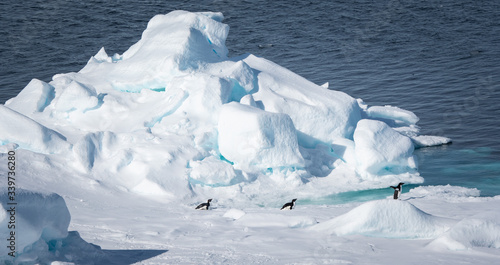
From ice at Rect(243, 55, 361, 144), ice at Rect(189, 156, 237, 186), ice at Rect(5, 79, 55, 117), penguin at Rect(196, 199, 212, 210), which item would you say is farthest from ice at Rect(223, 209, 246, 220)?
ice at Rect(5, 79, 55, 117)

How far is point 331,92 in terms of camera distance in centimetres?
1898

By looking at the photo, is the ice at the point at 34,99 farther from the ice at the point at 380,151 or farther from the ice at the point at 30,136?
the ice at the point at 380,151

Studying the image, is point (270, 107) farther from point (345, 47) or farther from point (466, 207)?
point (345, 47)

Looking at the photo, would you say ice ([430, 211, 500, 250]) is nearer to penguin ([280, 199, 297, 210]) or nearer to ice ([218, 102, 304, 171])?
penguin ([280, 199, 297, 210])

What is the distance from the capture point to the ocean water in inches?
895

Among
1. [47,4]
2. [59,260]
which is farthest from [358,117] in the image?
[47,4]

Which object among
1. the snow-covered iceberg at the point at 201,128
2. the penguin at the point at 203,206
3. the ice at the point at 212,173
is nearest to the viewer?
the penguin at the point at 203,206

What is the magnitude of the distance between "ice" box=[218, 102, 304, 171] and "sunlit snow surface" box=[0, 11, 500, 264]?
0.03 meters

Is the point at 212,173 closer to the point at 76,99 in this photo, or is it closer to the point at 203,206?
the point at 203,206

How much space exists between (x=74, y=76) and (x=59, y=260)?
12.7 metres

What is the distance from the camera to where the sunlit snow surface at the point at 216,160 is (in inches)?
438

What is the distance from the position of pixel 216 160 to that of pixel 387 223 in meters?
6.42

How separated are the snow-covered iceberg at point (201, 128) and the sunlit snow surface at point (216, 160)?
0.04 m

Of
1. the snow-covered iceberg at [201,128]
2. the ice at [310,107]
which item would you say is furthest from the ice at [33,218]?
the ice at [310,107]
